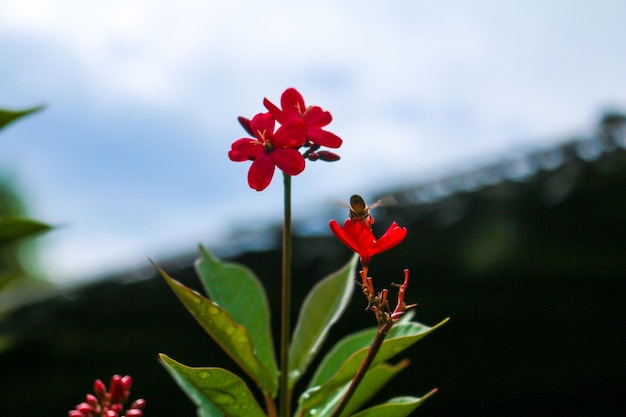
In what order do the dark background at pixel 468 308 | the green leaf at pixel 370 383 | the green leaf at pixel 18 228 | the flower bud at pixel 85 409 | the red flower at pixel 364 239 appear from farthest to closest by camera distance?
1. the dark background at pixel 468 308
2. the green leaf at pixel 18 228
3. the green leaf at pixel 370 383
4. the flower bud at pixel 85 409
5. the red flower at pixel 364 239

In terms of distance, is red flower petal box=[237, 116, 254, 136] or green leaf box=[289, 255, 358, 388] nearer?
red flower petal box=[237, 116, 254, 136]

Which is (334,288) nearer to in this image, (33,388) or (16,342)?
(16,342)

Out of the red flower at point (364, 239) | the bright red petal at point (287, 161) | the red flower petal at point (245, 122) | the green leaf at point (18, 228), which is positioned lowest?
the red flower at point (364, 239)

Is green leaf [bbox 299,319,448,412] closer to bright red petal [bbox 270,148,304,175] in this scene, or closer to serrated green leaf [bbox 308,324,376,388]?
serrated green leaf [bbox 308,324,376,388]

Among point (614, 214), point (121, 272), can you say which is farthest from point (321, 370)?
point (121, 272)

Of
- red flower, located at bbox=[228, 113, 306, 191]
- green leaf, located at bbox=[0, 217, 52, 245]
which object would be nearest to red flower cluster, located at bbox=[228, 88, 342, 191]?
red flower, located at bbox=[228, 113, 306, 191]

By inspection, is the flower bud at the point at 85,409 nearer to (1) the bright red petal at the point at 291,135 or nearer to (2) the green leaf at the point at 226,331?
(2) the green leaf at the point at 226,331

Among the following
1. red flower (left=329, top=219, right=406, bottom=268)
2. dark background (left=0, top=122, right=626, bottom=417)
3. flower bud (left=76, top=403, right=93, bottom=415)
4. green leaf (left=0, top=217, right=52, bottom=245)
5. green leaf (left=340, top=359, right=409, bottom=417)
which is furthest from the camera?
dark background (left=0, top=122, right=626, bottom=417)

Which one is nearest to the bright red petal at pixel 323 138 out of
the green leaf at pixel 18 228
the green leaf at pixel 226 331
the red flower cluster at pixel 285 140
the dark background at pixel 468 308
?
the red flower cluster at pixel 285 140
